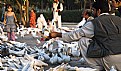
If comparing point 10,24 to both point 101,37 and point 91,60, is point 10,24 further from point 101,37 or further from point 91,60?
point 101,37

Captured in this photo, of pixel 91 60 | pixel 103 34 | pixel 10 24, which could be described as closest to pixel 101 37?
pixel 103 34

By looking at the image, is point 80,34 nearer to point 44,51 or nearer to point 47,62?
point 47,62

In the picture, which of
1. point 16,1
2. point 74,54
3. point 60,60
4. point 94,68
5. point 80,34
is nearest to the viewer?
point 80,34

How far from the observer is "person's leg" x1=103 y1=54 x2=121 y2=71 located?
6.17 metres

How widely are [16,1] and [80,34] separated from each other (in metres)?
28.5

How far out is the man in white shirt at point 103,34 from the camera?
5.98 meters

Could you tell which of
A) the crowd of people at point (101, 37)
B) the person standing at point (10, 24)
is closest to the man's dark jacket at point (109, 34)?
the crowd of people at point (101, 37)

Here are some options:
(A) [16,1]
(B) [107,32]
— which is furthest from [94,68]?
(A) [16,1]

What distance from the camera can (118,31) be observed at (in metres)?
6.12

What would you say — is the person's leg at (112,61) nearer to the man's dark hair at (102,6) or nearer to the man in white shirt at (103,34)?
the man in white shirt at (103,34)

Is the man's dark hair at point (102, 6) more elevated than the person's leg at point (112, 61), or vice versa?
the man's dark hair at point (102, 6)

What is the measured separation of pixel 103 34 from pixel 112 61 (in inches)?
19.1

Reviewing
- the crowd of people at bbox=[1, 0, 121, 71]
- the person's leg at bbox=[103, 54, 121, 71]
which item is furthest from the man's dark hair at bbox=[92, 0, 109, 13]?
the person's leg at bbox=[103, 54, 121, 71]

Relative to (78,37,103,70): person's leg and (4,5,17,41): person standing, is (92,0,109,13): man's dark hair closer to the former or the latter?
(78,37,103,70): person's leg
